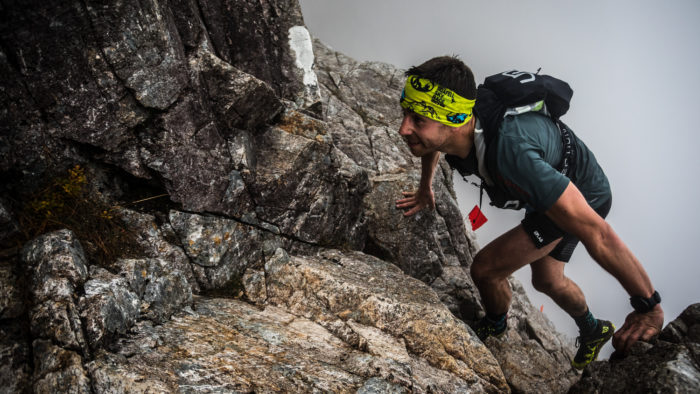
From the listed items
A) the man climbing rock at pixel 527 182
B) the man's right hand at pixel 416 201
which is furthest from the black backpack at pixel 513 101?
the man's right hand at pixel 416 201

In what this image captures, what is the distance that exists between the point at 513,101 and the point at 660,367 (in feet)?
13.9

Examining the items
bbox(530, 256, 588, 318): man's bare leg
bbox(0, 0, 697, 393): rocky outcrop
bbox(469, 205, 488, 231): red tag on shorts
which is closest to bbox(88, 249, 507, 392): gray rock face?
bbox(0, 0, 697, 393): rocky outcrop

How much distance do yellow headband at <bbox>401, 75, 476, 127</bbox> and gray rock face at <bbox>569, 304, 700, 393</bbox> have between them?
172 inches

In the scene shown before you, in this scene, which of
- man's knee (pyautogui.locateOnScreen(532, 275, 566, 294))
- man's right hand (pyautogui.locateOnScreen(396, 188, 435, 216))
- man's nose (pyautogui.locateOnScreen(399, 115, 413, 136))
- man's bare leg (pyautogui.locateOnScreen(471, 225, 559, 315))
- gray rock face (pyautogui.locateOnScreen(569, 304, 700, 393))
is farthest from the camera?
man's right hand (pyautogui.locateOnScreen(396, 188, 435, 216))

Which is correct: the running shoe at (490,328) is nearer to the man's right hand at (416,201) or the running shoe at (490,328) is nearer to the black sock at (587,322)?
the black sock at (587,322)

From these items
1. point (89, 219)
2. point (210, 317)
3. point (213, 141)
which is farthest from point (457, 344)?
point (89, 219)

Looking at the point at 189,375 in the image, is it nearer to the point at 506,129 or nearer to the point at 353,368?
the point at 353,368

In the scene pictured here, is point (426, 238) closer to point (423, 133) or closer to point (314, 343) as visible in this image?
point (423, 133)

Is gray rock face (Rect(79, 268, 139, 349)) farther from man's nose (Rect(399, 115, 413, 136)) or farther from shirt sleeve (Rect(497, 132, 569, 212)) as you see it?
shirt sleeve (Rect(497, 132, 569, 212))

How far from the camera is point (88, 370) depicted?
3.62 m

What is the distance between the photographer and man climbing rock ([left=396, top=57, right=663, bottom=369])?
5.28 m

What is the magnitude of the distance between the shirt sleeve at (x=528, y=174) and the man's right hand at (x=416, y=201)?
3.85m

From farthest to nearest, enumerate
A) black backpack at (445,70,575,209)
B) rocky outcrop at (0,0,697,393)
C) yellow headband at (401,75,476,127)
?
yellow headband at (401,75,476,127) < black backpack at (445,70,575,209) < rocky outcrop at (0,0,697,393)

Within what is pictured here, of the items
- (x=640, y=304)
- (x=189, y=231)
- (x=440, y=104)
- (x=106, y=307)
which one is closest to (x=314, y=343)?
(x=106, y=307)
